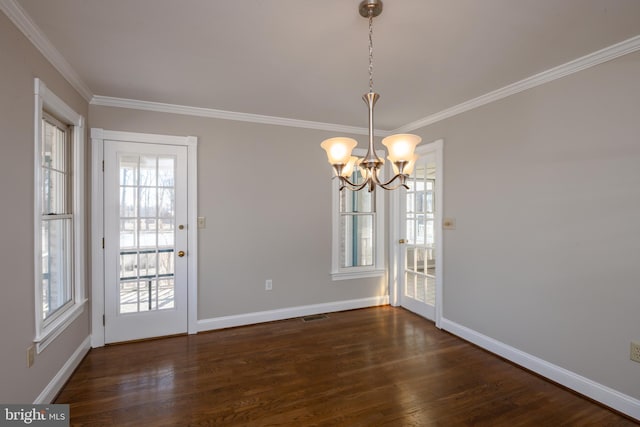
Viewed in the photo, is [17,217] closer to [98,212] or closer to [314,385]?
[98,212]

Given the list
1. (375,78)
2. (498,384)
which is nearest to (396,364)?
(498,384)

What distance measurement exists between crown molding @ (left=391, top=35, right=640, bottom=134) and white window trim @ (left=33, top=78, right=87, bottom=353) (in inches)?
138

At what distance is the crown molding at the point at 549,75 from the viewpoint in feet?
6.52

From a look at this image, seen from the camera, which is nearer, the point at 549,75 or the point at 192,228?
the point at 549,75

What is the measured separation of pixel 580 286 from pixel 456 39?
202 centimetres

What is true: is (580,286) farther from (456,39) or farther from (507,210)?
(456,39)

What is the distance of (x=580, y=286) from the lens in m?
2.25

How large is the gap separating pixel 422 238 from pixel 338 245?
1.07 meters

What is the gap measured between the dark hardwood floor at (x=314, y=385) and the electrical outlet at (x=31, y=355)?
17.4 inches

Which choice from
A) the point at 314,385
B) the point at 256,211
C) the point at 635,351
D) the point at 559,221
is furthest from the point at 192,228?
the point at 635,351

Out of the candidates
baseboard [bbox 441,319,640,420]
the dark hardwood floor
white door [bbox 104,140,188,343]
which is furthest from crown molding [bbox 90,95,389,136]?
baseboard [bbox 441,319,640,420]

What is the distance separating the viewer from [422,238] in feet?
12.4

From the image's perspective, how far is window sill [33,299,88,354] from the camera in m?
1.96

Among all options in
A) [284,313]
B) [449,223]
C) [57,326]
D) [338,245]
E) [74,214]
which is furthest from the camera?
[338,245]
